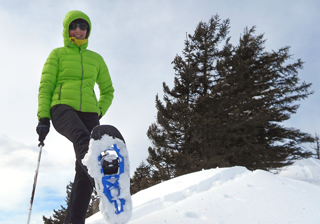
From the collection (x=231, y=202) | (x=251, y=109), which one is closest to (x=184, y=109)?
(x=251, y=109)

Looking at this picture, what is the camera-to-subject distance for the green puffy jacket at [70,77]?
2293mm

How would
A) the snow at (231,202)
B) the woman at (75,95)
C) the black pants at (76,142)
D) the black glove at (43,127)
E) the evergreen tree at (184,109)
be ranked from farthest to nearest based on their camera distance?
1. the evergreen tree at (184,109)
2. the snow at (231,202)
3. the black glove at (43,127)
4. the woman at (75,95)
5. the black pants at (76,142)

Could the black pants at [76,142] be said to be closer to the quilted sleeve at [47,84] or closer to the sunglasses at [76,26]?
the quilted sleeve at [47,84]

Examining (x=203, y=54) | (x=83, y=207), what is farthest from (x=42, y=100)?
(x=203, y=54)

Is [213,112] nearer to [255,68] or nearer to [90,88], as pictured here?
[255,68]

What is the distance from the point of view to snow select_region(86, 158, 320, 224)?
2650 millimetres

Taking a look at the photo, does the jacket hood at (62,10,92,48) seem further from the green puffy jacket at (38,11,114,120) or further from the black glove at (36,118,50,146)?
the black glove at (36,118,50,146)

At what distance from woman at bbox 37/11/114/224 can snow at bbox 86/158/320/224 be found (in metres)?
0.97

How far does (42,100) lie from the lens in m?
2.29

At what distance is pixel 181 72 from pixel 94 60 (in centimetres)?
1327

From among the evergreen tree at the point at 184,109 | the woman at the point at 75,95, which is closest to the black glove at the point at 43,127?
the woman at the point at 75,95

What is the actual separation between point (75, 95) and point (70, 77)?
0.76 ft

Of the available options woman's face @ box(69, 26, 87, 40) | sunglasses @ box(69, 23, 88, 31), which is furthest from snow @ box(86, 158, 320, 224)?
sunglasses @ box(69, 23, 88, 31)

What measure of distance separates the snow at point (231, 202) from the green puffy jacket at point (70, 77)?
1.47m
